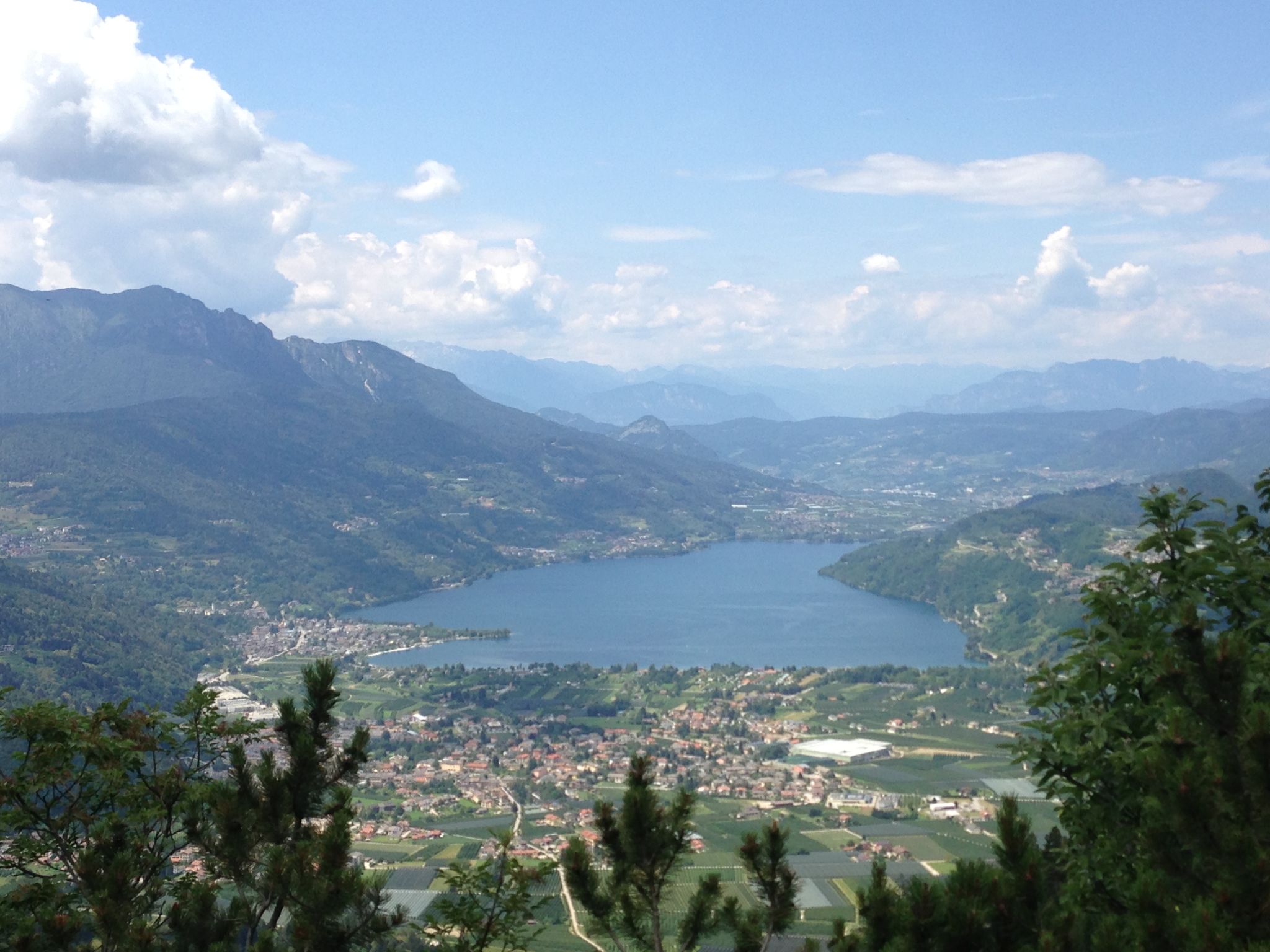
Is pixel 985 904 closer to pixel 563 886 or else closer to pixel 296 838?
pixel 296 838

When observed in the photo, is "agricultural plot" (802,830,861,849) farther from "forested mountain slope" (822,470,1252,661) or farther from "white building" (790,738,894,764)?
"forested mountain slope" (822,470,1252,661)

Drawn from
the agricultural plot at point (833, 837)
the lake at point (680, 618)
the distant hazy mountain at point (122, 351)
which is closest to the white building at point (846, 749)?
the agricultural plot at point (833, 837)

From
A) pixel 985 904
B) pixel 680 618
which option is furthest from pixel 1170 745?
pixel 680 618

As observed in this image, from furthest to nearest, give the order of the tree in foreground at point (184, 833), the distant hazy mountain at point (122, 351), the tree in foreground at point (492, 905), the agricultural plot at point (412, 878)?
the distant hazy mountain at point (122, 351) < the agricultural plot at point (412, 878) < the tree in foreground at point (492, 905) < the tree in foreground at point (184, 833)

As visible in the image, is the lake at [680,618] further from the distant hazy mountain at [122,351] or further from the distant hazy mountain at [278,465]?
the distant hazy mountain at [122,351]

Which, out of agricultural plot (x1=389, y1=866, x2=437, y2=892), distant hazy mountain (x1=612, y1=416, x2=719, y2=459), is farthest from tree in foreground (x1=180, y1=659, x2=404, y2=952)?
distant hazy mountain (x1=612, y1=416, x2=719, y2=459)

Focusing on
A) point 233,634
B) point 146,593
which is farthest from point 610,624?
point 146,593

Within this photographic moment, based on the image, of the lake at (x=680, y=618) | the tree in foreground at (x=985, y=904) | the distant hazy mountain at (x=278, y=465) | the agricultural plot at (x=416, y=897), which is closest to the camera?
the tree in foreground at (x=985, y=904)
